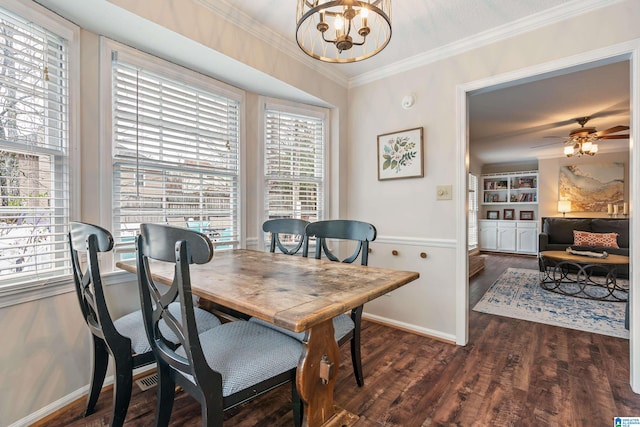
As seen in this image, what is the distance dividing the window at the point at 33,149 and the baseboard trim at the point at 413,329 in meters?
2.48

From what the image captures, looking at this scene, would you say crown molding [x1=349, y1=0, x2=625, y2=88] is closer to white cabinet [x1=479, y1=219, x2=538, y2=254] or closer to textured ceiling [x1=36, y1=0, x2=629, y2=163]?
textured ceiling [x1=36, y1=0, x2=629, y2=163]

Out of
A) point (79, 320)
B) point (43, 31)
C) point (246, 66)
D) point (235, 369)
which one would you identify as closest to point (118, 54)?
point (43, 31)

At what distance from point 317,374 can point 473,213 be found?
24.1 ft

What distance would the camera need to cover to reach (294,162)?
9.74 ft

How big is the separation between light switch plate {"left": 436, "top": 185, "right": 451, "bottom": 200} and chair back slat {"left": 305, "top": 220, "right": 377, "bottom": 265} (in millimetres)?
1035

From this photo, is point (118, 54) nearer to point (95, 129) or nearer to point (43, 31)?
point (43, 31)

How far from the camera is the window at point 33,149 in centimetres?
146

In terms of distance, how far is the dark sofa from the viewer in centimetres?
514

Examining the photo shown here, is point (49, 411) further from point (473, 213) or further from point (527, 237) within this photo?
point (527, 237)

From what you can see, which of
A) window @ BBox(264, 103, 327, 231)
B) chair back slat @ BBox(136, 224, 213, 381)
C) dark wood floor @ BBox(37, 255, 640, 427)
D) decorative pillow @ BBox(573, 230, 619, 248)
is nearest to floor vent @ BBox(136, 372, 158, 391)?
dark wood floor @ BBox(37, 255, 640, 427)

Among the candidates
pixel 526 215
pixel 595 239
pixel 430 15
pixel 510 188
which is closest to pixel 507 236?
pixel 526 215

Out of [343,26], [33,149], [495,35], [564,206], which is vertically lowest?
[564,206]

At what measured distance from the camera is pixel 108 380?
1816 millimetres

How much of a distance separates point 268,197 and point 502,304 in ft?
9.81
